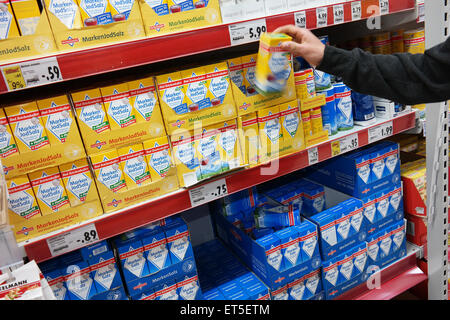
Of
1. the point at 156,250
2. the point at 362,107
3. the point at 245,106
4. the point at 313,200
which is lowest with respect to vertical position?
the point at 313,200

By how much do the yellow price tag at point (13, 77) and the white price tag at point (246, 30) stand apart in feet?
2.06

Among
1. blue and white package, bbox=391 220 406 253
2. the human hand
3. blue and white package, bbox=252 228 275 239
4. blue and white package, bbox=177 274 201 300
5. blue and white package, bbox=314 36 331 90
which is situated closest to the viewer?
the human hand

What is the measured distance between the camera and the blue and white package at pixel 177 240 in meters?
1.30

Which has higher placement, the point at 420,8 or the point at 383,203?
the point at 420,8

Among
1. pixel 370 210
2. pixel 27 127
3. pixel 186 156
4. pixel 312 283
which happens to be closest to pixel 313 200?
pixel 370 210

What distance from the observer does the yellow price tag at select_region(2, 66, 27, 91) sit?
941 millimetres

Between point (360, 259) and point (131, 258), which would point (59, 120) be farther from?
point (360, 259)

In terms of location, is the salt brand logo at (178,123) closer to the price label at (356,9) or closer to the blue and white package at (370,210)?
the price label at (356,9)

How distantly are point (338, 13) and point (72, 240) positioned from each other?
1225mm

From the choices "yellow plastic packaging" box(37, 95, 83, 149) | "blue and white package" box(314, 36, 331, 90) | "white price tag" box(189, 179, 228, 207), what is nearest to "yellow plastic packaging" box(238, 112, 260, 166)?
"white price tag" box(189, 179, 228, 207)

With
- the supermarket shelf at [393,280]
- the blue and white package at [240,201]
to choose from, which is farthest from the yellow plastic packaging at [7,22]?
the supermarket shelf at [393,280]

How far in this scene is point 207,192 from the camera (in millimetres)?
1270

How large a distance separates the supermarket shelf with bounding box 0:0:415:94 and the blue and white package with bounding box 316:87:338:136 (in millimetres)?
377

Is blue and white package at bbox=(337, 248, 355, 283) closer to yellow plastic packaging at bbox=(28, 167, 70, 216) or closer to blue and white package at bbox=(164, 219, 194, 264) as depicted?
blue and white package at bbox=(164, 219, 194, 264)
